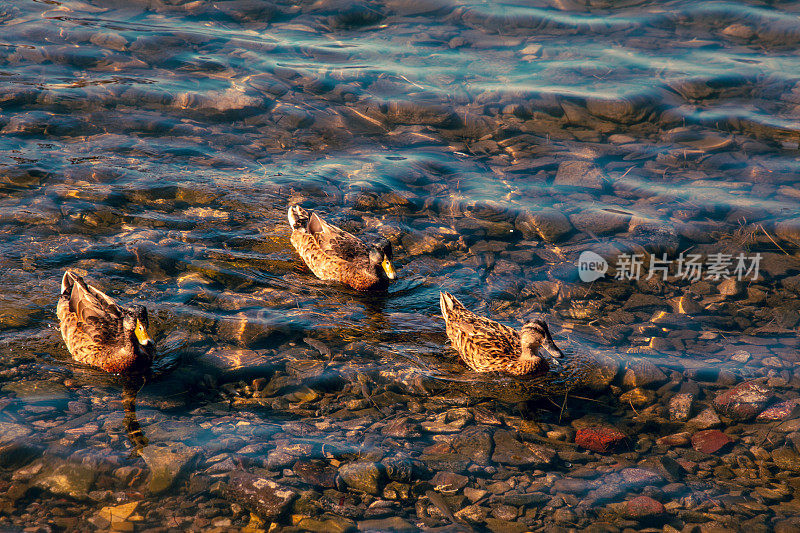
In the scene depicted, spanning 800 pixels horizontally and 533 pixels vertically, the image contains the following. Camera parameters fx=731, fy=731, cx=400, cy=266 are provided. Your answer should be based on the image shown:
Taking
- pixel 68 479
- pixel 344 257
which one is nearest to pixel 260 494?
pixel 68 479

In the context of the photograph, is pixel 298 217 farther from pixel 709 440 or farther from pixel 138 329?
pixel 709 440

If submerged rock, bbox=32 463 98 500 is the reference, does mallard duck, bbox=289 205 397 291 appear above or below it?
above

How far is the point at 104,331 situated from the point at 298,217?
12.0ft

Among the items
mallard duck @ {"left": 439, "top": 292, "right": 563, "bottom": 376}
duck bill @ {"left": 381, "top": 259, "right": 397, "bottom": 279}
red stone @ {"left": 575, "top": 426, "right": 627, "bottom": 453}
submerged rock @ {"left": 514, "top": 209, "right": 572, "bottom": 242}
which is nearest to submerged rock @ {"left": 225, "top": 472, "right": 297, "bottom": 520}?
mallard duck @ {"left": 439, "top": 292, "right": 563, "bottom": 376}

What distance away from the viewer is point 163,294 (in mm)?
9086

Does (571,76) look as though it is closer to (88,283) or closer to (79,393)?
(88,283)

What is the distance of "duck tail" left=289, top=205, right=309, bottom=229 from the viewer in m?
10.7

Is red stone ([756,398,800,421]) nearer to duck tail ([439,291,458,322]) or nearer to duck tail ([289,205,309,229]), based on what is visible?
duck tail ([439,291,458,322])

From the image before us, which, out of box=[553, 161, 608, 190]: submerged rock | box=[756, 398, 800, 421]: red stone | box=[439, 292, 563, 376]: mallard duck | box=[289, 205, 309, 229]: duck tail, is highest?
box=[553, 161, 608, 190]: submerged rock

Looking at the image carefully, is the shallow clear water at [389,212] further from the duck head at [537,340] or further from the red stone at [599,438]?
the duck head at [537,340]

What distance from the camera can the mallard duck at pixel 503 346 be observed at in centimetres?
812

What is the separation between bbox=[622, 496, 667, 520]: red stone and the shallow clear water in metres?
0.09

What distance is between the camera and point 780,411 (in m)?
7.88

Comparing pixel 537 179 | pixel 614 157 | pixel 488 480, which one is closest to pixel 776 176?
pixel 614 157
